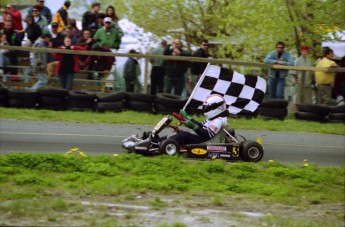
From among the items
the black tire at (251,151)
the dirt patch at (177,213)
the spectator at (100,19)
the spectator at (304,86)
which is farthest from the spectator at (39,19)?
the dirt patch at (177,213)

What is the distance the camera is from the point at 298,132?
14.7 m

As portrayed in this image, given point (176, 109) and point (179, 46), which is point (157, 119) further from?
point (179, 46)

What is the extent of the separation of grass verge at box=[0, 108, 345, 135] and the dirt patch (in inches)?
264

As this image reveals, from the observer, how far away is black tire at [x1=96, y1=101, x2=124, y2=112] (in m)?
15.5

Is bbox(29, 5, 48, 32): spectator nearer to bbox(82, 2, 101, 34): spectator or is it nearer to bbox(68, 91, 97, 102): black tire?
bbox(82, 2, 101, 34): spectator

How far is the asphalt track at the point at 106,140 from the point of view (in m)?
11.5

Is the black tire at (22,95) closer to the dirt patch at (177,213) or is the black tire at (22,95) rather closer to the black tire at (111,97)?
the black tire at (111,97)

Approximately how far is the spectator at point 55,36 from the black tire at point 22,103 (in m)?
1.73

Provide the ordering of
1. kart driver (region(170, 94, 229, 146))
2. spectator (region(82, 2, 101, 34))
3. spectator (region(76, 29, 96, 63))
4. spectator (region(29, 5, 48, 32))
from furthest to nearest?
1. spectator (region(82, 2, 101, 34))
2. spectator (region(29, 5, 48, 32))
3. spectator (region(76, 29, 96, 63))
4. kart driver (region(170, 94, 229, 146))

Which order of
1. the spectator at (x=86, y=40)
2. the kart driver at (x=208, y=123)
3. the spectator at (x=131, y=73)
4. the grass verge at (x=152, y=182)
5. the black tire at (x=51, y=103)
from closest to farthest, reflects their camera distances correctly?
the grass verge at (x=152, y=182)
the kart driver at (x=208, y=123)
the black tire at (x=51, y=103)
the spectator at (x=131, y=73)
the spectator at (x=86, y=40)

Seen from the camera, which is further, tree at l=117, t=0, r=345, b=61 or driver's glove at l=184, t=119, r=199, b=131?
tree at l=117, t=0, r=345, b=61

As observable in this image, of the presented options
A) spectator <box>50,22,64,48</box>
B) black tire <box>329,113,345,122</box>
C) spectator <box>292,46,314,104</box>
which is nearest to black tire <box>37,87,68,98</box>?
spectator <box>50,22,64,48</box>

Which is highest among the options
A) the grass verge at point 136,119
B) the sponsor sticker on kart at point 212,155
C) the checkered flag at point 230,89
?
the checkered flag at point 230,89

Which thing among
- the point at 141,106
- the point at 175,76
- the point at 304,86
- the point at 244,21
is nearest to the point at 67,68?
the point at 141,106
